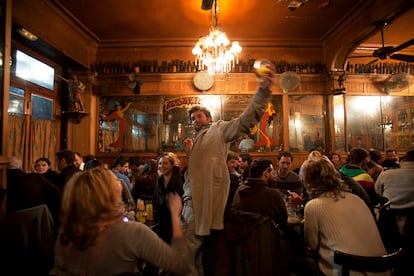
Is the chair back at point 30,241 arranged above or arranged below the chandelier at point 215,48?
below

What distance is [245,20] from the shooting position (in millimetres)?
5691

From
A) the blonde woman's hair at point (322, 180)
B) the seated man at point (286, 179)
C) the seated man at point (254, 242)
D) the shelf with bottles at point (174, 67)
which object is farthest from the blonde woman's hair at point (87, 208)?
the shelf with bottles at point (174, 67)

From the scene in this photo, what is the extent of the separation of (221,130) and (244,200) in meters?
0.83

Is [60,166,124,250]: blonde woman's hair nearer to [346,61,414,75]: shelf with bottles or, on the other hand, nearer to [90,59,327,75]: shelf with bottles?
[90,59,327,75]: shelf with bottles

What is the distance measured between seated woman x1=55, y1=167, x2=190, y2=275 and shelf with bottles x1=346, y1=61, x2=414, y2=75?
691 centimetres

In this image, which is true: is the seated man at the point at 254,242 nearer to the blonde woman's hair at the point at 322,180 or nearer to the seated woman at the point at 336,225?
the seated woman at the point at 336,225

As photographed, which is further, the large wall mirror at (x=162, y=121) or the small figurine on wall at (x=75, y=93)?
the large wall mirror at (x=162, y=121)

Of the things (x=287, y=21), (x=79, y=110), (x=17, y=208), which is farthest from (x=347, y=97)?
(x=17, y=208)

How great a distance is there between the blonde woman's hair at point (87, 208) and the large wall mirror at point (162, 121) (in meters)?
5.30

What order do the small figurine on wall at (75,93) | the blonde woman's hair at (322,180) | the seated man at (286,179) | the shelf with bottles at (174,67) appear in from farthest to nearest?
the shelf with bottles at (174,67) → the small figurine on wall at (75,93) → the seated man at (286,179) → the blonde woman's hair at (322,180)

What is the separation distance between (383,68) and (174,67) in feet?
16.4

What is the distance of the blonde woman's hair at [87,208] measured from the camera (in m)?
1.18

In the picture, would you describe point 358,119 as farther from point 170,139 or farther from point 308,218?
point 308,218

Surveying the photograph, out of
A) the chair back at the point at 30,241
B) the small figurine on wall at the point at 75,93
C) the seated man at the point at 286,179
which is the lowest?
the chair back at the point at 30,241
